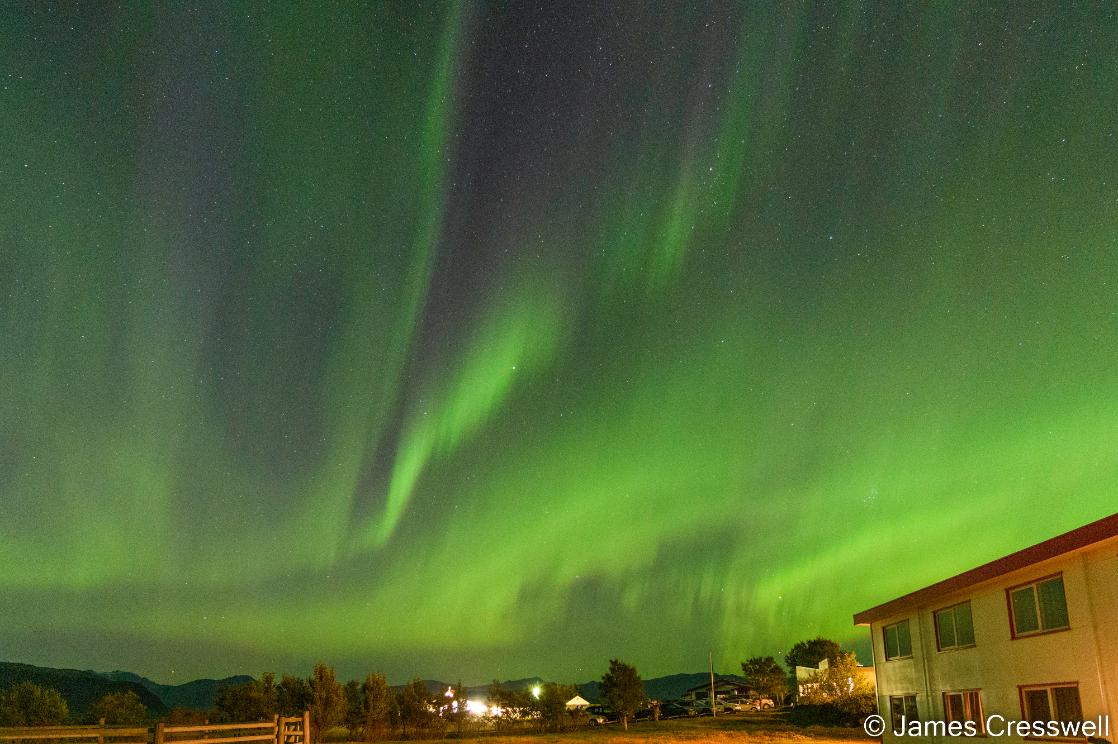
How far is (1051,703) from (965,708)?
13.9 ft

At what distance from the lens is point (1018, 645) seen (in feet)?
63.1

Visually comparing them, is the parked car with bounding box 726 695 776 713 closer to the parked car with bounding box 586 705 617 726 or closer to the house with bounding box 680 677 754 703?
the house with bounding box 680 677 754 703

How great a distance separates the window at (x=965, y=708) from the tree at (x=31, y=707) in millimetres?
44312

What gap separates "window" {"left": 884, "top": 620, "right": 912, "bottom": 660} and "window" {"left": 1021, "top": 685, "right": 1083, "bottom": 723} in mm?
7118

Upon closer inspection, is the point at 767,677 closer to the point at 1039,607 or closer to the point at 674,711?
the point at 674,711

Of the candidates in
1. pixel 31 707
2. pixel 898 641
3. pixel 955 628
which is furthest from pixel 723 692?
pixel 955 628

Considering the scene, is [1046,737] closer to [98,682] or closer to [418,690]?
[418,690]

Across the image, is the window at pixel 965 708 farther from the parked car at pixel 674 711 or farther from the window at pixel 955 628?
the parked car at pixel 674 711

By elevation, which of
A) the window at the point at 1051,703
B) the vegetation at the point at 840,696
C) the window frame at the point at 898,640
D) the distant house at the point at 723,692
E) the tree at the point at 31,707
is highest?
the window frame at the point at 898,640

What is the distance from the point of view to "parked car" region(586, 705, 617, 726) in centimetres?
7262

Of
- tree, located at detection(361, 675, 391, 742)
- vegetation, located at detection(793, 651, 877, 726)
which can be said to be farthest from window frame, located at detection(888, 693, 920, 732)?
tree, located at detection(361, 675, 391, 742)

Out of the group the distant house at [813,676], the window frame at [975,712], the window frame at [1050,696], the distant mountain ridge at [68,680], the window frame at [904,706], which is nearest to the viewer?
the window frame at [1050,696]

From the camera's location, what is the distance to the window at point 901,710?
25.6 m

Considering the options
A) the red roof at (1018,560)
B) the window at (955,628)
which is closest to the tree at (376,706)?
the red roof at (1018,560)
